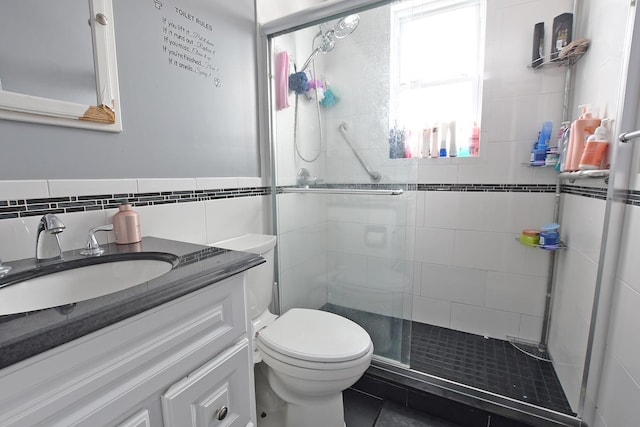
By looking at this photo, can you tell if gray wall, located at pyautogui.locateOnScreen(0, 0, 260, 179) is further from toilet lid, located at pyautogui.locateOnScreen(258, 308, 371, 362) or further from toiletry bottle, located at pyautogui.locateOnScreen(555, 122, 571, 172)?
toiletry bottle, located at pyautogui.locateOnScreen(555, 122, 571, 172)

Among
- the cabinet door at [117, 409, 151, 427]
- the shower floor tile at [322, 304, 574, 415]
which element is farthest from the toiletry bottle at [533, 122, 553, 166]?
the cabinet door at [117, 409, 151, 427]

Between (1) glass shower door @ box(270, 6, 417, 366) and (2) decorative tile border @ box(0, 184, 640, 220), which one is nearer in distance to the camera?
(2) decorative tile border @ box(0, 184, 640, 220)

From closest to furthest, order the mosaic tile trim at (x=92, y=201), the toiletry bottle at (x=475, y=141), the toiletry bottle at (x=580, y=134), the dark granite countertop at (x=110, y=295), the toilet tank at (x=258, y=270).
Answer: the dark granite countertop at (x=110, y=295)
the mosaic tile trim at (x=92, y=201)
the toiletry bottle at (x=580, y=134)
the toilet tank at (x=258, y=270)
the toiletry bottle at (x=475, y=141)

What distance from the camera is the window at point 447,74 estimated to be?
1782 millimetres

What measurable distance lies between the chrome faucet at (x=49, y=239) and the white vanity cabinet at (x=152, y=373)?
0.41m

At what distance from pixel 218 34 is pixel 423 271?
6.01ft

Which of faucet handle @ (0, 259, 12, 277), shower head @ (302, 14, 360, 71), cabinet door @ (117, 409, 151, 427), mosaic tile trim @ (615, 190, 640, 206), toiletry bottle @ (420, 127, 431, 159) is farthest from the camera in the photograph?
toiletry bottle @ (420, 127, 431, 159)

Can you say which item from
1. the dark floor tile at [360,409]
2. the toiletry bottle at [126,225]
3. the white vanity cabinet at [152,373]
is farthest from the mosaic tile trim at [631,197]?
the toiletry bottle at [126,225]

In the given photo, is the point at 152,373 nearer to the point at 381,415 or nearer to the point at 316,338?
the point at 316,338

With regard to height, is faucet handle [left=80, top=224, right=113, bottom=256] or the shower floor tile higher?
faucet handle [left=80, top=224, right=113, bottom=256]

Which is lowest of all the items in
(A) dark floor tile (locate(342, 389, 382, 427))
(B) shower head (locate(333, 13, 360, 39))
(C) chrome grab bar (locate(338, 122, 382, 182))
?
(A) dark floor tile (locate(342, 389, 382, 427))

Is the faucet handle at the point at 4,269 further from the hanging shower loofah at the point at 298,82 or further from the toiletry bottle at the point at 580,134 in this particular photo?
the toiletry bottle at the point at 580,134

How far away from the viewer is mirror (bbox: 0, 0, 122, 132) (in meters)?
0.74

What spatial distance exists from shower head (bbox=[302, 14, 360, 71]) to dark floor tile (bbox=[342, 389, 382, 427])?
1.84 metres
